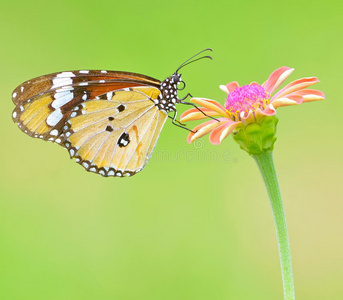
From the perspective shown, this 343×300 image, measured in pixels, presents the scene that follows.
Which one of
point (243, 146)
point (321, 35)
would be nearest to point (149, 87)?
point (243, 146)

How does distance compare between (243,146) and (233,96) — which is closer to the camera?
(243,146)

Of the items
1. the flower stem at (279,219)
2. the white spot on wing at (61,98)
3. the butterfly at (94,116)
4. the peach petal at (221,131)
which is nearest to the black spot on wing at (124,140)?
the butterfly at (94,116)

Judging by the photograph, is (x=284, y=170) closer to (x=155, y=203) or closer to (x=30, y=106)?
(x=155, y=203)

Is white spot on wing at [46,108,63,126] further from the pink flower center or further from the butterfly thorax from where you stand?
the pink flower center

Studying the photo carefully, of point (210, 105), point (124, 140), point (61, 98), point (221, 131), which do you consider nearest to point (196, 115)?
point (210, 105)

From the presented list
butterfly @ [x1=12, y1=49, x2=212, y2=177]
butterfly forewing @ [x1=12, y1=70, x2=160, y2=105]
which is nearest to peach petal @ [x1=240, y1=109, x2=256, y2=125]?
butterfly @ [x1=12, y1=49, x2=212, y2=177]

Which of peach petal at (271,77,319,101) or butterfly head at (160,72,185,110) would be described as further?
butterfly head at (160,72,185,110)

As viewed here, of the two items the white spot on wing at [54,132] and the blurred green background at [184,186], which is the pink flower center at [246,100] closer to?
the white spot on wing at [54,132]
